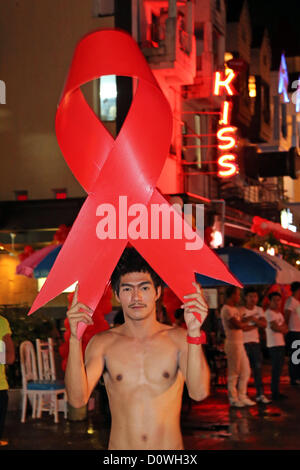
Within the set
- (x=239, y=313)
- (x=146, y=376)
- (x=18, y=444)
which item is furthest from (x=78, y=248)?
(x=239, y=313)

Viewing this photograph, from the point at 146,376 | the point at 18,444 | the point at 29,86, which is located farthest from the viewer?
the point at 29,86

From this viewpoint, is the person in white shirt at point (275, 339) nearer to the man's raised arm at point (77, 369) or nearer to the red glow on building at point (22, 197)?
the red glow on building at point (22, 197)

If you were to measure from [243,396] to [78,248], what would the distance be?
37.8 feet

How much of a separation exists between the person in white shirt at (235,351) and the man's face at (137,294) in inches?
405

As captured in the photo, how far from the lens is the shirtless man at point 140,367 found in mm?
4910

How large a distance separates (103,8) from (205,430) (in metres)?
15.2

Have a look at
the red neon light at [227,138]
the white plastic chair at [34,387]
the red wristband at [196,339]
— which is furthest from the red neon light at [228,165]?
the red wristband at [196,339]

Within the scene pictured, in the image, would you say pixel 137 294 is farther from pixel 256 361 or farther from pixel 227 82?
pixel 227 82

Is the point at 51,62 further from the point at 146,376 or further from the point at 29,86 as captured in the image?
the point at 146,376

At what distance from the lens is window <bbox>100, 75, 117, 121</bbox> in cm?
2361

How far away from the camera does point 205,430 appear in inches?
503

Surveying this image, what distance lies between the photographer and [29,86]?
2450 cm

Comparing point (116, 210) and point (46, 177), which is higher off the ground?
point (46, 177)

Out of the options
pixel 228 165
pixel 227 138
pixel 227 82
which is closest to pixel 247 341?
pixel 228 165
